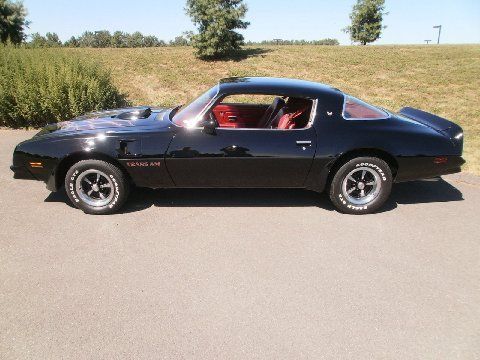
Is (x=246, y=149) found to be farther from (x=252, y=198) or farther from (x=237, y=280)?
(x=237, y=280)

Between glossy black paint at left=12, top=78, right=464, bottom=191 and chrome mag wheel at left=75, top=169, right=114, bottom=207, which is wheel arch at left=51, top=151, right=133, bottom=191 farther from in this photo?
chrome mag wheel at left=75, top=169, right=114, bottom=207

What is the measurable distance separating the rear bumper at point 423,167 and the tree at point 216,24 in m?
13.4

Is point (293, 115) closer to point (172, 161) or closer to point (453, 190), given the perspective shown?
point (172, 161)

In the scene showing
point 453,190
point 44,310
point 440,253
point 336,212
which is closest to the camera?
point 44,310

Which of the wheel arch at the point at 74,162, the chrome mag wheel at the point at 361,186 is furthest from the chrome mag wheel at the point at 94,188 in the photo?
the chrome mag wheel at the point at 361,186

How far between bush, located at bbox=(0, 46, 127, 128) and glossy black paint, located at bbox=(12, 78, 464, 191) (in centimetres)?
411

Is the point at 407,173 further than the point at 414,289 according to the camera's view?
Yes

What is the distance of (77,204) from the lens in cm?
393

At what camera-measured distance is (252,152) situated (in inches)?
149

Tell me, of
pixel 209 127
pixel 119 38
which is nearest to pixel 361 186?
pixel 209 127

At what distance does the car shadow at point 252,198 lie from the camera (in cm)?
426

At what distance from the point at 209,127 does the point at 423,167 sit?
2.43 metres

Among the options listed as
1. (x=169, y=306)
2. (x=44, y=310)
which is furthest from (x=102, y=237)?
(x=169, y=306)

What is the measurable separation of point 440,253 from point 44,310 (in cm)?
334
